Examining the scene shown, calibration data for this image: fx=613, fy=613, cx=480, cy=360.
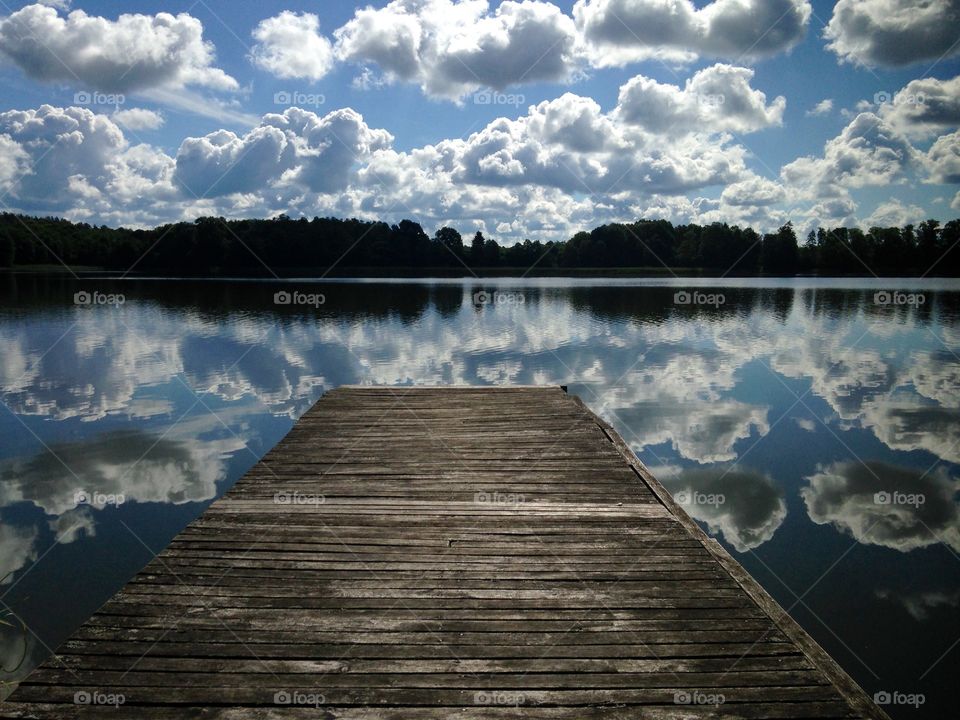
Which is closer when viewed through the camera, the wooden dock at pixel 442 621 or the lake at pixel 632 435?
the wooden dock at pixel 442 621

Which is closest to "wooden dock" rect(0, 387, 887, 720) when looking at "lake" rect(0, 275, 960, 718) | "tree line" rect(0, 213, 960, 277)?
"lake" rect(0, 275, 960, 718)

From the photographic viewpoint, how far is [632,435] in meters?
10.3

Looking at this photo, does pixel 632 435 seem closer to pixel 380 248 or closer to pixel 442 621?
pixel 442 621

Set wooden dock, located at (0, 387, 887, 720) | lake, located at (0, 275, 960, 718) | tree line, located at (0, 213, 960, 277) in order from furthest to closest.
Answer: tree line, located at (0, 213, 960, 277)
lake, located at (0, 275, 960, 718)
wooden dock, located at (0, 387, 887, 720)

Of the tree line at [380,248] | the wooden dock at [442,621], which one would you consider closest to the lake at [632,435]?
the wooden dock at [442,621]

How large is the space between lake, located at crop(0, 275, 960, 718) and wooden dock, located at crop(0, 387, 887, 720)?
1775 mm

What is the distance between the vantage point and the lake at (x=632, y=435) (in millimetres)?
5422

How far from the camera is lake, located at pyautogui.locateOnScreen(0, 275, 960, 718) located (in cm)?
542

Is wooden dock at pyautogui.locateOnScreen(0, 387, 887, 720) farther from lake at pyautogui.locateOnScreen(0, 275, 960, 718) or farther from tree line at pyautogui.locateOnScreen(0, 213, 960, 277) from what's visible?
tree line at pyautogui.locateOnScreen(0, 213, 960, 277)

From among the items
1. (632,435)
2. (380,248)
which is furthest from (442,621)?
(380,248)

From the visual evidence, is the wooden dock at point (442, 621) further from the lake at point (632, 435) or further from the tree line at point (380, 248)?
the tree line at point (380, 248)

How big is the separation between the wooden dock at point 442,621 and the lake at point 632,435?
1.77m

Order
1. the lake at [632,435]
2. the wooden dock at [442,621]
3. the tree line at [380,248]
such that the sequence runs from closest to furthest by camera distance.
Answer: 1. the wooden dock at [442,621]
2. the lake at [632,435]
3. the tree line at [380,248]

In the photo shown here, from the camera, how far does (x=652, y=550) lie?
4.28 meters
